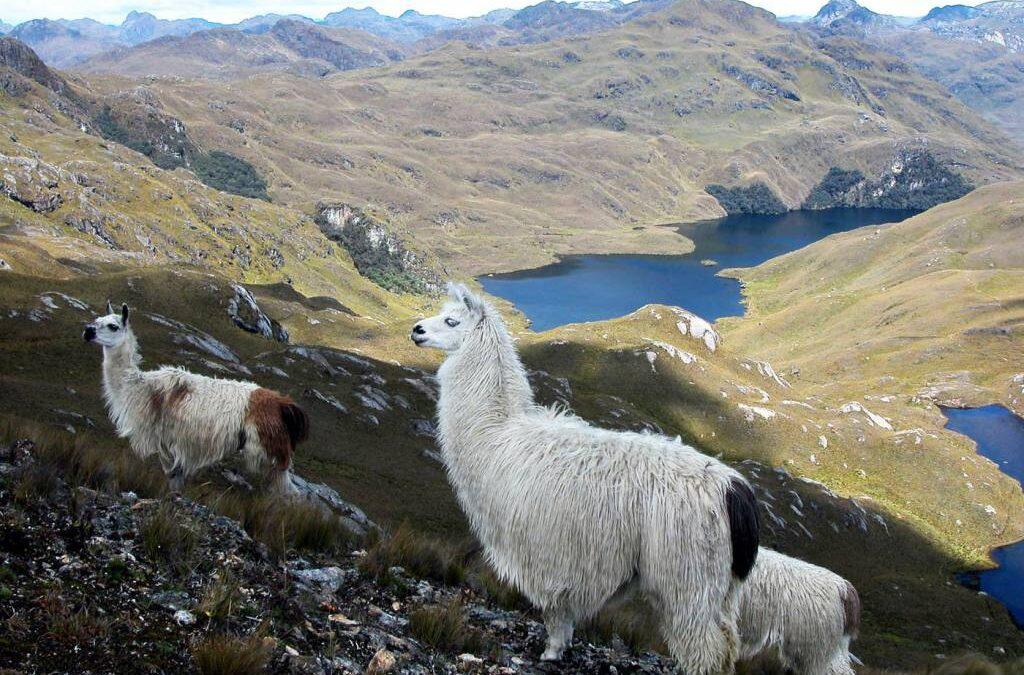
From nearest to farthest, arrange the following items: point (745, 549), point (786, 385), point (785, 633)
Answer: point (745, 549), point (785, 633), point (786, 385)

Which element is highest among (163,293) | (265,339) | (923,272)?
(163,293)

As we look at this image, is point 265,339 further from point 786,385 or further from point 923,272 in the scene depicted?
point 923,272

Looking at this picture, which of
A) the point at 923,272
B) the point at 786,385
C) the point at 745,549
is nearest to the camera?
the point at 745,549

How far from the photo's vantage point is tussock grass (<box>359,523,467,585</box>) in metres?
9.41

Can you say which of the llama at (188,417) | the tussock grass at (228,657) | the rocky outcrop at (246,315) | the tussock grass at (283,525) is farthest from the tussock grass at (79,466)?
the rocky outcrop at (246,315)

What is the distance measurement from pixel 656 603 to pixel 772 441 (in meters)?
72.2

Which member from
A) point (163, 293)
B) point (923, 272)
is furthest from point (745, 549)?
point (923, 272)

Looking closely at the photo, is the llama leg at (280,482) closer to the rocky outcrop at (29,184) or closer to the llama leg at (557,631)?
the llama leg at (557,631)

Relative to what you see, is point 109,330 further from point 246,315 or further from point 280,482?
point 246,315

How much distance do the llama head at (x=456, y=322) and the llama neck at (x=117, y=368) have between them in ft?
32.4

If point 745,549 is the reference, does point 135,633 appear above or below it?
above

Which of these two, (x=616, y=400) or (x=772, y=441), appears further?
(x=772, y=441)

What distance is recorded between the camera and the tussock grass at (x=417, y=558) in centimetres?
941

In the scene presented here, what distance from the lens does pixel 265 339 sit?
53094 millimetres
